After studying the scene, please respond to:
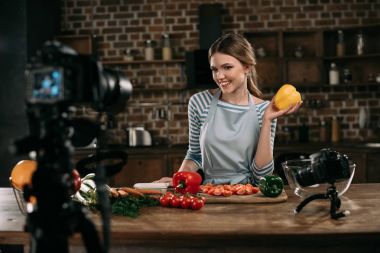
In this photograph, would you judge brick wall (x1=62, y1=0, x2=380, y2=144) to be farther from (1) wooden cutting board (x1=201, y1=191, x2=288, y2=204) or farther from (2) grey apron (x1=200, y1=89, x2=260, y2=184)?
(1) wooden cutting board (x1=201, y1=191, x2=288, y2=204)

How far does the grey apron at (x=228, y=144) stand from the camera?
8.77ft

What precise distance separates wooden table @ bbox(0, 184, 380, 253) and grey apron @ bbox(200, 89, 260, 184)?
0.81 m

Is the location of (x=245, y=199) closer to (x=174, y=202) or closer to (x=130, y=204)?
(x=174, y=202)

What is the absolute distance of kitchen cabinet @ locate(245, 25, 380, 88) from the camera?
17.5 feet

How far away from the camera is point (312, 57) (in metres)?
5.33

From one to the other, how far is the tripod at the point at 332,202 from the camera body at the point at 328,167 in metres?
0.04

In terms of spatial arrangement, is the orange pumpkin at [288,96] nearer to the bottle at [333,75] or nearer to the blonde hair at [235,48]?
the blonde hair at [235,48]

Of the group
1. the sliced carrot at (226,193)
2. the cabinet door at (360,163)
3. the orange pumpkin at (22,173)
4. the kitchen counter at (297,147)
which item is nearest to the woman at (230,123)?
the sliced carrot at (226,193)

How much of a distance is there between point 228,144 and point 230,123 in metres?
0.13

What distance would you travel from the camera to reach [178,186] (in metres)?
2.14

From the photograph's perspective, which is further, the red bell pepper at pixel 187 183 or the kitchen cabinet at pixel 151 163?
the kitchen cabinet at pixel 151 163

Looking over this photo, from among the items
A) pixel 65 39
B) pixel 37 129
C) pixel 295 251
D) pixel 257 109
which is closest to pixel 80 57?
pixel 37 129

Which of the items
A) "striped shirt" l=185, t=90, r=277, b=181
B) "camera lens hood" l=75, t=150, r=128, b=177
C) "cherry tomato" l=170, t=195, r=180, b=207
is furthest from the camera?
"striped shirt" l=185, t=90, r=277, b=181

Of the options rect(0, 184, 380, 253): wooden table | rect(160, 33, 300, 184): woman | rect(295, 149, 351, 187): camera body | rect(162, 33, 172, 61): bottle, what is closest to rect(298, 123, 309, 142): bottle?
rect(162, 33, 172, 61): bottle
